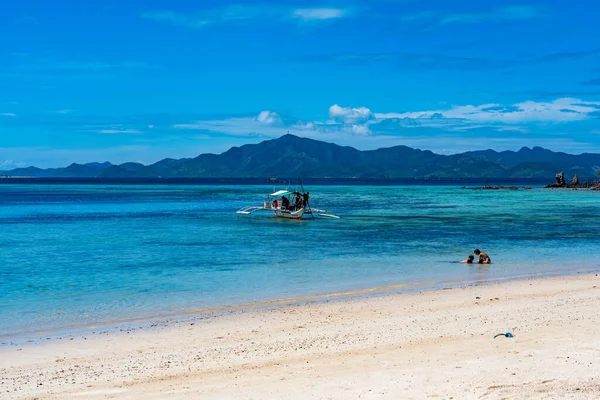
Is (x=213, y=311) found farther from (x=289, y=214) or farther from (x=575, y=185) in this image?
(x=575, y=185)

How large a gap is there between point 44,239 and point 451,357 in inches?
1387

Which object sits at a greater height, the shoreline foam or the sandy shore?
the sandy shore

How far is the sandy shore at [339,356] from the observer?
9.75 meters

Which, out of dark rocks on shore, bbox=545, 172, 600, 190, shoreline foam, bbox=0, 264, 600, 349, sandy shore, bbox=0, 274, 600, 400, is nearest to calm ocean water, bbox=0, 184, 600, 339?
shoreline foam, bbox=0, 264, 600, 349

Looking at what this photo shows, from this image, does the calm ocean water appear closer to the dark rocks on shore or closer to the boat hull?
the boat hull

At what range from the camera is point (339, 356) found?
39.1 feet

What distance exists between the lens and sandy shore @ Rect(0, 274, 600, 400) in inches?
384

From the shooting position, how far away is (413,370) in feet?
34.9

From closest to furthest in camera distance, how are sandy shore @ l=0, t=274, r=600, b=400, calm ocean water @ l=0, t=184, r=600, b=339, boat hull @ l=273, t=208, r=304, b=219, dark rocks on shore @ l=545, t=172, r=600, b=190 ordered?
sandy shore @ l=0, t=274, r=600, b=400 < calm ocean water @ l=0, t=184, r=600, b=339 < boat hull @ l=273, t=208, r=304, b=219 < dark rocks on shore @ l=545, t=172, r=600, b=190

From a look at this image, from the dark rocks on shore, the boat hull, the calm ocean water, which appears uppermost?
the dark rocks on shore

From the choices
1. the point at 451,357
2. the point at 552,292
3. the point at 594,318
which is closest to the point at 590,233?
the point at 552,292

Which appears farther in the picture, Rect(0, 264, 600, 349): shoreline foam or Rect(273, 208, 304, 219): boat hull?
Rect(273, 208, 304, 219): boat hull

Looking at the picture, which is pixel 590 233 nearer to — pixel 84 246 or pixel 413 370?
pixel 84 246

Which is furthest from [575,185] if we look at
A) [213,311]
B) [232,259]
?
[213,311]
